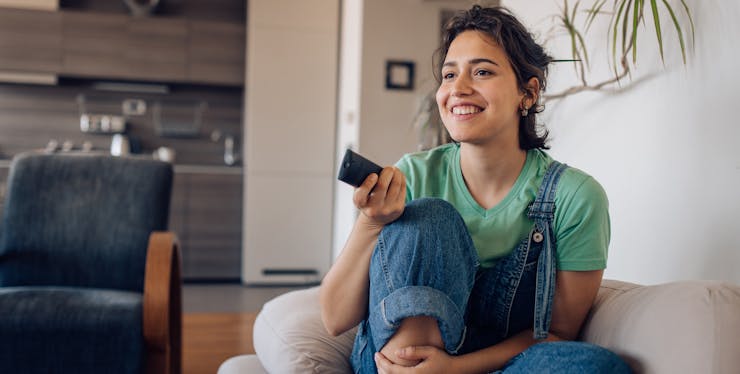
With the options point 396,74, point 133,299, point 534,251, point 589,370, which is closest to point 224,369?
point 133,299

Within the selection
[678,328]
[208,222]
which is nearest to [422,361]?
[678,328]

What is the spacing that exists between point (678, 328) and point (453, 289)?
390mm

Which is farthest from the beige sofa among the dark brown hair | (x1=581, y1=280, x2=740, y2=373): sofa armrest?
the dark brown hair

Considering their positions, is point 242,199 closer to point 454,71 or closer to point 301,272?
point 301,272

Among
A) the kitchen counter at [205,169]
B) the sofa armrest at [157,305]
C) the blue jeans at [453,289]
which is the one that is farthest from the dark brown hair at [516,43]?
the kitchen counter at [205,169]

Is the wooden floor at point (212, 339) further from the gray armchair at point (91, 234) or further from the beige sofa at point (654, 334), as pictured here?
the beige sofa at point (654, 334)

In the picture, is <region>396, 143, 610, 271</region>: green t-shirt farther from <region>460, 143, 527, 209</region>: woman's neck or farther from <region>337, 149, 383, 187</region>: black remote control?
<region>337, 149, 383, 187</region>: black remote control

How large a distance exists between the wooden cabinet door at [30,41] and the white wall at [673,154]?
416 cm

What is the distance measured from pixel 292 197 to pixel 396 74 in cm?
138

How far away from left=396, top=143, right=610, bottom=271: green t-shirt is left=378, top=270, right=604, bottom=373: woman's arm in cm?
4

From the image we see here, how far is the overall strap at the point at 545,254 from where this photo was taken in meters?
1.39

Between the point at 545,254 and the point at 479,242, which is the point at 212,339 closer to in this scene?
the point at 479,242

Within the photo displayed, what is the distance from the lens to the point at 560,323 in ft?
4.76

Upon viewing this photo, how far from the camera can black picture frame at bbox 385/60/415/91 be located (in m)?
4.52
